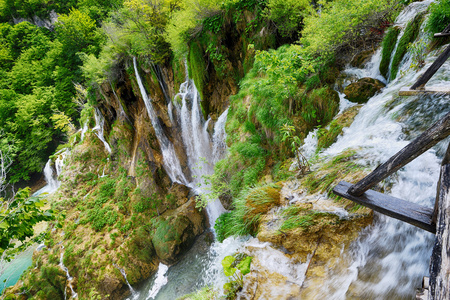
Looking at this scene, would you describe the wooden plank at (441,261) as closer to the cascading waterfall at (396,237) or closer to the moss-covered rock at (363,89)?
the cascading waterfall at (396,237)

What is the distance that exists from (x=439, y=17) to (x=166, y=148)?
12.5 metres

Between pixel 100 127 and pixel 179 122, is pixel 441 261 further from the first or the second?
pixel 100 127

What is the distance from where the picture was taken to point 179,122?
38.5ft

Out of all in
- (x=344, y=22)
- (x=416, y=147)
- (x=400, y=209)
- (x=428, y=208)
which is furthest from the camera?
(x=344, y=22)

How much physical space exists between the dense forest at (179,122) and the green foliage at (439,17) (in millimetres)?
31

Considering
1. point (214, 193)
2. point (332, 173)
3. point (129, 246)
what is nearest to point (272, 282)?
point (332, 173)

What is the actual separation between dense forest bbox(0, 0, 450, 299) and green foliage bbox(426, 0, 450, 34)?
0.03 m

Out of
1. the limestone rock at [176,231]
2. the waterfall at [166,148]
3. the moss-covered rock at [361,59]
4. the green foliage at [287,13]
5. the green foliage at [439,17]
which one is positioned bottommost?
the limestone rock at [176,231]

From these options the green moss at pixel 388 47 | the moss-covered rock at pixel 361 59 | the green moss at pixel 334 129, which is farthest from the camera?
the moss-covered rock at pixel 361 59

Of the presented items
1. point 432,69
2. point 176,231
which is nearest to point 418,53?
point 432,69

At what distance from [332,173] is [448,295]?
2613mm

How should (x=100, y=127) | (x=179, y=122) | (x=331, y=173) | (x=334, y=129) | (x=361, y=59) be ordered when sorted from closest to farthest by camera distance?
(x=331, y=173) → (x=334, y=129) → (x=361, y=59) → (x=179, y=122) → (x=100, y=127)

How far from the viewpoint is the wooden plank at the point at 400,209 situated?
1.85m

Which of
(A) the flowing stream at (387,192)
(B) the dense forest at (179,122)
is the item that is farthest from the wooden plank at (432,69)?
Result: (B) the dense forest at (179,122)
